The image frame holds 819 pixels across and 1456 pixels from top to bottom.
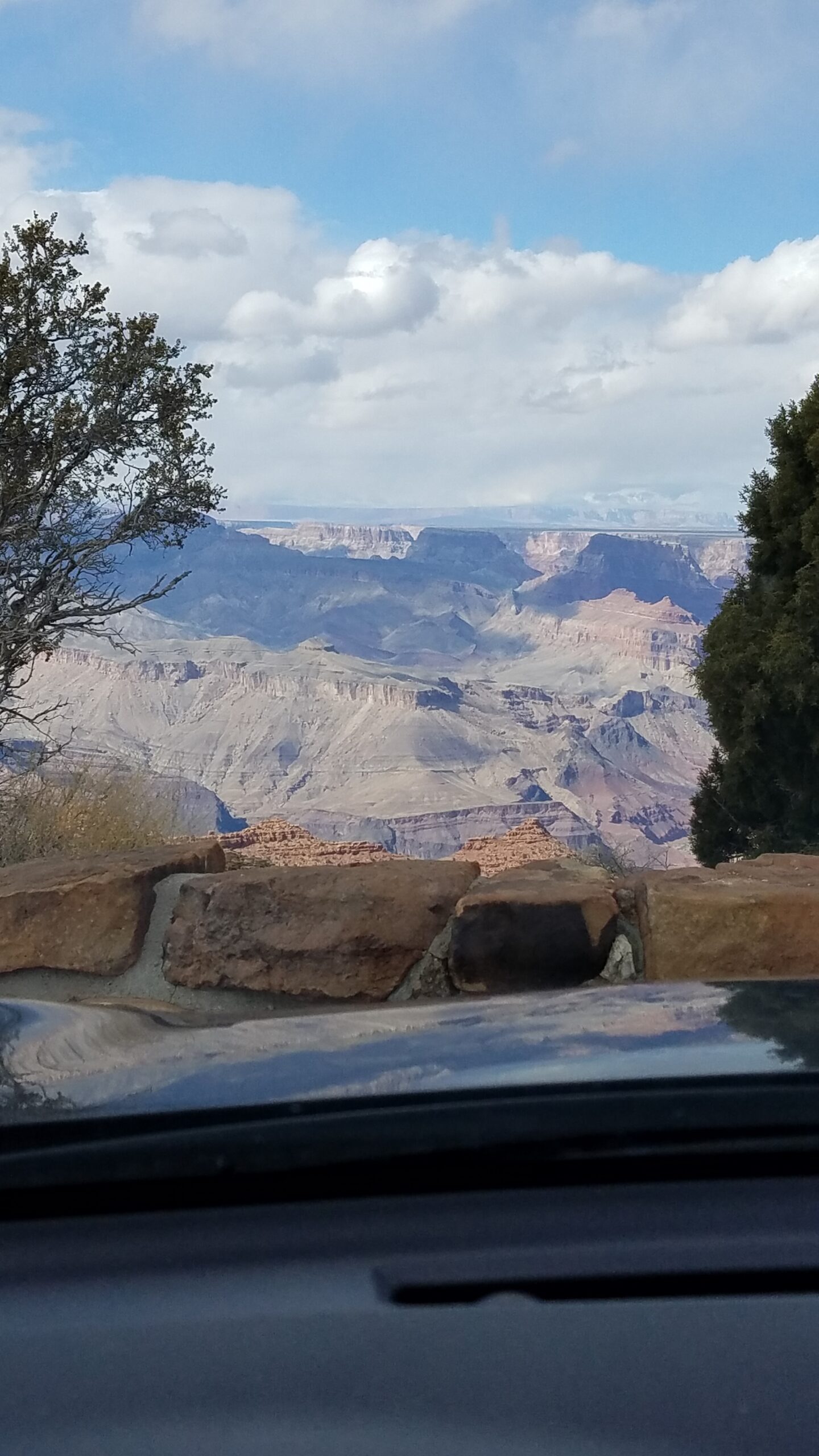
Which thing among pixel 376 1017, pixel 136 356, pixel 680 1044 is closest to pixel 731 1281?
pixel 680 1044

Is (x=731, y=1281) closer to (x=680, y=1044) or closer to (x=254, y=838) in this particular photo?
(x=680, y=1044)

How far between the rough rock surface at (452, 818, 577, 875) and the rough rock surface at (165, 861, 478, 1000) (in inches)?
427

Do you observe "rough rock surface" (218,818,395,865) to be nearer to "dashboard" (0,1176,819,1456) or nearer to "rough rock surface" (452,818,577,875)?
"rough rock surface" (452,818,577,875)

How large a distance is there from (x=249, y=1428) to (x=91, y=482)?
10.2 meters

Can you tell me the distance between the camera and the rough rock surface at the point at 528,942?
259 cm

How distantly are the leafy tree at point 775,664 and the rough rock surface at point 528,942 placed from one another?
28.9 ft

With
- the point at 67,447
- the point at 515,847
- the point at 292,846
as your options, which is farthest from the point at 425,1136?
the point at 515,847

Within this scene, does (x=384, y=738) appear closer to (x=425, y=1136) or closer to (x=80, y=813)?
(x=80, y=813)

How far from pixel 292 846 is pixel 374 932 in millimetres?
13198

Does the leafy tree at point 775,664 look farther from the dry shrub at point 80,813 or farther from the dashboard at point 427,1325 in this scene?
the dashboard at point 427,1325

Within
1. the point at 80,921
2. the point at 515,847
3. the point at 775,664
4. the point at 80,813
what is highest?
the point at 775,664

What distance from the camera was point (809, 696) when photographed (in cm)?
1100

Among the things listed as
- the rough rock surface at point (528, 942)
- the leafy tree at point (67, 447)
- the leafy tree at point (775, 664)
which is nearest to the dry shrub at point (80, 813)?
the leafy tree at point (67, 447)

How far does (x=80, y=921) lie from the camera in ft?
9.27
